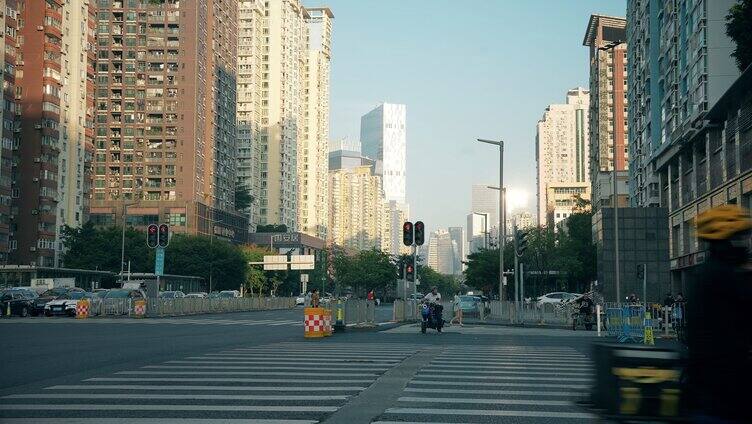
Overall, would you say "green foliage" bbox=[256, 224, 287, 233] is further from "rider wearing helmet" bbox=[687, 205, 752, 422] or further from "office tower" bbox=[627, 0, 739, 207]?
"rider wearing helmet" bbox=[687, 205, 752, 422]

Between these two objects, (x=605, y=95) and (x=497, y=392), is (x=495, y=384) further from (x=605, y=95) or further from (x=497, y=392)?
(x=605, y=95)

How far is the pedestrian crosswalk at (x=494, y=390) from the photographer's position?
A: 946cm

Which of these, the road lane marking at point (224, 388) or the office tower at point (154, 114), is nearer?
the road lane marking at point (224, 388)

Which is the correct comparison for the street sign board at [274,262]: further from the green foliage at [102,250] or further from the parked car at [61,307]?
the parked car at [61,307]

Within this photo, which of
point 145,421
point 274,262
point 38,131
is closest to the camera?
point 145,421

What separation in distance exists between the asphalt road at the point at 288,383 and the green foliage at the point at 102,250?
261ft

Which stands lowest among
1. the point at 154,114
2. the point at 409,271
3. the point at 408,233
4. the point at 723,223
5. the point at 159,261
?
the point at 723,223

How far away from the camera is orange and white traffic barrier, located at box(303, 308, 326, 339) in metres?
26.5

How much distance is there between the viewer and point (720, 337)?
173 inches

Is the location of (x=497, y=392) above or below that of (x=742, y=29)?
below

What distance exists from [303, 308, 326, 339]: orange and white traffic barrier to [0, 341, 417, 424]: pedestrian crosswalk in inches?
343

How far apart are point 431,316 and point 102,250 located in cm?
7595

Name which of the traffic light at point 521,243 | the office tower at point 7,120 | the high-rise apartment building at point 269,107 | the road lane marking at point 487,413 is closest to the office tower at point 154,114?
the office tower at point 7,120

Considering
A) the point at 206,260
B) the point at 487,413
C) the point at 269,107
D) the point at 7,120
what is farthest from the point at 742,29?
the point at 269,107
